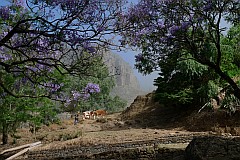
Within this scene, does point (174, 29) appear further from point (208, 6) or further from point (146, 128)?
point (146, 128)

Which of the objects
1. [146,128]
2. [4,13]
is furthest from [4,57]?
[146,128]

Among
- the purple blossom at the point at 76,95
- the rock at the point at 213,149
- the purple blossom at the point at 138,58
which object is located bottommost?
the rock at the point at 213,149

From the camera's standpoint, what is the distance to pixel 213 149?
6383 mm

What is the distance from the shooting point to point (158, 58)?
9.09m

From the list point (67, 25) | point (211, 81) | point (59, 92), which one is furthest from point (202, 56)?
point (211, 81)

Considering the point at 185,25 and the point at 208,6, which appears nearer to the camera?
the point at 208,6

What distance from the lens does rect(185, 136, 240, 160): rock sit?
245 inches

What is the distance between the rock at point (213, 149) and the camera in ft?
20.4

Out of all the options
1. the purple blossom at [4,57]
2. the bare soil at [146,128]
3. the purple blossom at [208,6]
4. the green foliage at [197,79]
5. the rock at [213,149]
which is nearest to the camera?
the rock at [213,149]

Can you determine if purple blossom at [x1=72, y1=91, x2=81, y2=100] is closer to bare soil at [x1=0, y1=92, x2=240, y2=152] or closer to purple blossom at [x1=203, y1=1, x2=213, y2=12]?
purple blossom at [x1=203, y1=1, x2=213, y2=12]

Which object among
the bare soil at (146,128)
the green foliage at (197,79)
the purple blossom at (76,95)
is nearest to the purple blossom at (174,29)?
the purple blossom at (76,95)

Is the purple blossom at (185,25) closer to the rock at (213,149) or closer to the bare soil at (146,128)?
the rock at (213,149)

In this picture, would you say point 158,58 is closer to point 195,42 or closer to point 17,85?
point 195,42

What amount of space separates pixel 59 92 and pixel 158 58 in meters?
2.89
